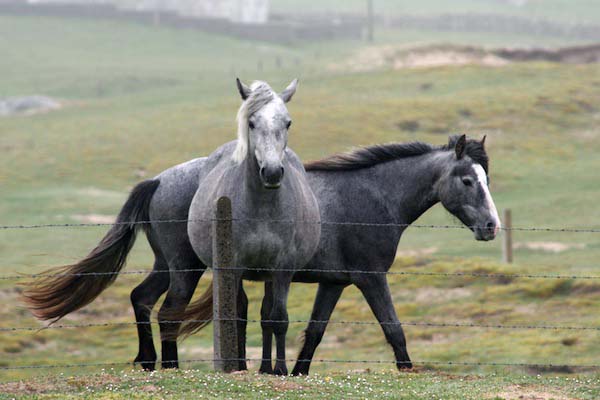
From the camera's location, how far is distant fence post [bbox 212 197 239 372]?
30.9ft

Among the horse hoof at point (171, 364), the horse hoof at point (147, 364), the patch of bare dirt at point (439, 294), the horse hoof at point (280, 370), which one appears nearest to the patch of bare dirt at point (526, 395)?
the horse hoof at point (280, 370)

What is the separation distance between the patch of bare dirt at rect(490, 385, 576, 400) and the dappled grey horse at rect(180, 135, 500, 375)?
1647 millimetres

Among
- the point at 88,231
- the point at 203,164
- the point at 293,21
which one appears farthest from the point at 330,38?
the point at 203,164

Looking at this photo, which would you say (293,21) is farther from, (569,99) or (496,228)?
(496,228)

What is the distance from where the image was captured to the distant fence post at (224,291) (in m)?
9.43

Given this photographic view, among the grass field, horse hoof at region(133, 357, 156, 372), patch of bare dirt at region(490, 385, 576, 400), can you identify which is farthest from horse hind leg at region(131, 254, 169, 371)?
patch of bare dirt at region(490, 385, 576, 400)

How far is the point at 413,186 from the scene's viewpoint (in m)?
11.5

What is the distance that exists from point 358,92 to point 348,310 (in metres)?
32.7

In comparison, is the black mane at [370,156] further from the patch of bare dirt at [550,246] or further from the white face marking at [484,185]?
the patch of bare dirt at [550,246]

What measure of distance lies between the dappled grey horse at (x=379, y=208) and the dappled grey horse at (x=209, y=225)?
537mm

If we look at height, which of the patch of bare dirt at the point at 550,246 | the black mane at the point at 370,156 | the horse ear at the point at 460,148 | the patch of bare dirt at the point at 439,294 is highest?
the horse ear at the point at 460,148

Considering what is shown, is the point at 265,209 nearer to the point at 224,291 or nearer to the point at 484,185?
the point at 224,291

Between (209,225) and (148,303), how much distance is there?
73.5 inches

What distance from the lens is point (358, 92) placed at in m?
55.0
